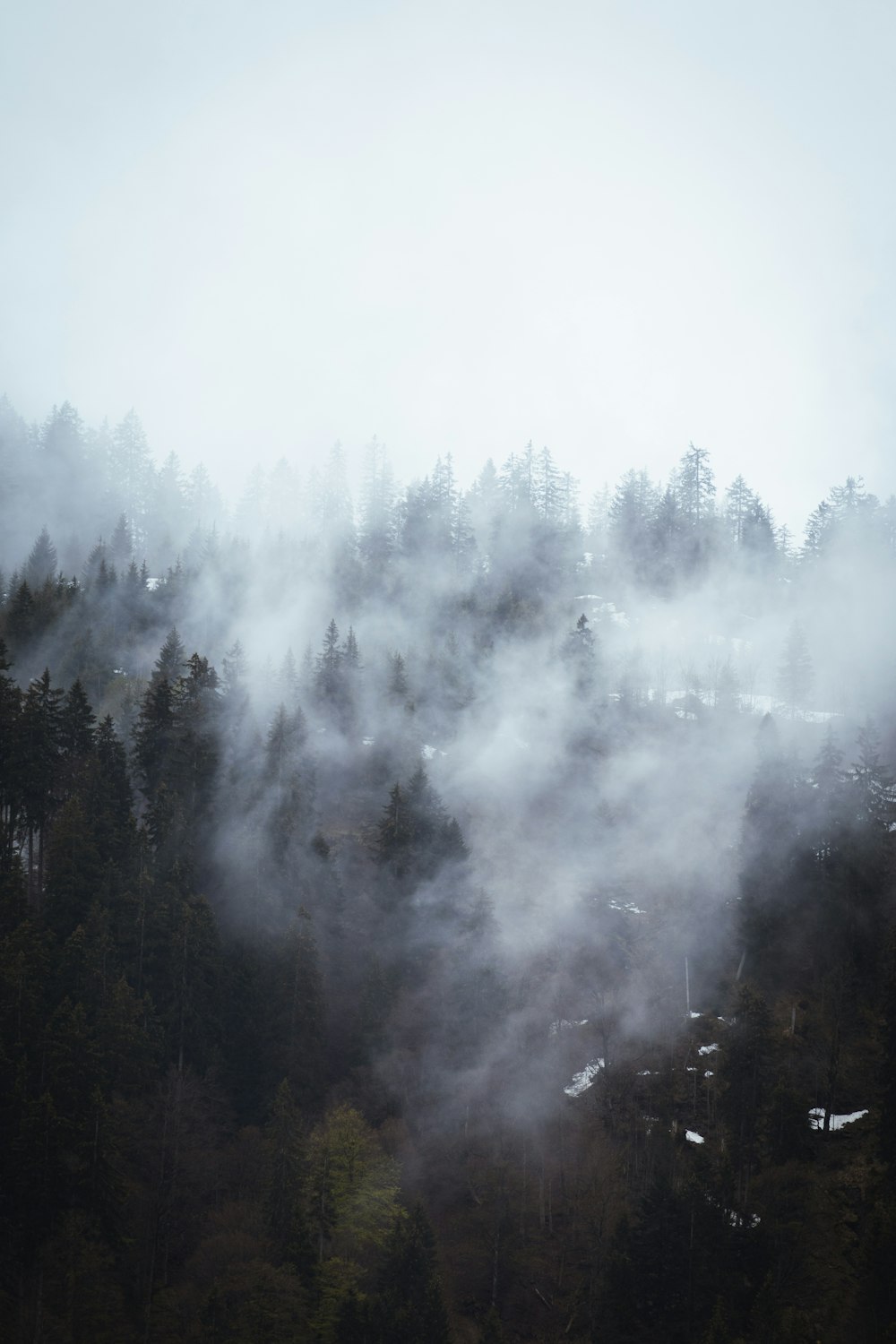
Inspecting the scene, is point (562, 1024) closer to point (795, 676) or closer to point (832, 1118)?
point (832, 1118)

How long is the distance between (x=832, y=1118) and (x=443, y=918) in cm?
3050

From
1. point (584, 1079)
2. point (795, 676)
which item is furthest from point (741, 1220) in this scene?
point (795, 676)

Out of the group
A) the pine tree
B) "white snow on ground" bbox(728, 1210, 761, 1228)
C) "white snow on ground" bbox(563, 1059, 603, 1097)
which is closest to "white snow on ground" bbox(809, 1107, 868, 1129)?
"white snow on ground" bbox(728, 1210, 761, 1228)

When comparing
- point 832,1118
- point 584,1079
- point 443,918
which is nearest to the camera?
point 832,1118

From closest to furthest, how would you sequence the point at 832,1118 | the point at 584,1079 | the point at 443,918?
the point at 832,1118 < the point at 584,1079 < the point at 443,918

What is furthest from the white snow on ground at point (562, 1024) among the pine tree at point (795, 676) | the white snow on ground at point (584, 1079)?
the pine tree at point (795, 676)

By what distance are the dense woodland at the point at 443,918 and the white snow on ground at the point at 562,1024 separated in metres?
0.40

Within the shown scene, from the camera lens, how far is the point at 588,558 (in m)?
118

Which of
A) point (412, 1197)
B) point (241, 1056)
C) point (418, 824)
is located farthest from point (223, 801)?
point (412, 1197)

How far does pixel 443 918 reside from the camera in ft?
220

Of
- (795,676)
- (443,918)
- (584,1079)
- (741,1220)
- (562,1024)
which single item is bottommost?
(741,1220)

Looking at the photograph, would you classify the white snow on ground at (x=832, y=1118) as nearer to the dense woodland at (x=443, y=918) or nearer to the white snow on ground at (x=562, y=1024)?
the dense woodland at (x=443, y=918)

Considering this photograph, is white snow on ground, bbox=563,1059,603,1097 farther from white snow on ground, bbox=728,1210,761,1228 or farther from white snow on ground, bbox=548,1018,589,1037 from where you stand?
white snow on ground, bbox=728,1210,761,1228

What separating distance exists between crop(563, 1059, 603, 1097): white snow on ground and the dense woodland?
0.29 metres
